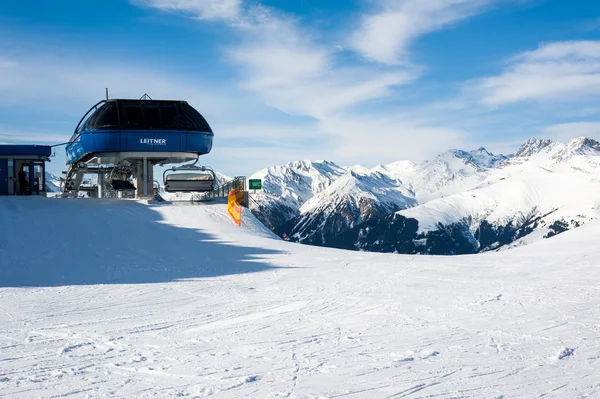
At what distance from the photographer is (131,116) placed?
137 ft

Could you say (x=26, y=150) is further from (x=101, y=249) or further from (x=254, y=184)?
(x=101, y=249)

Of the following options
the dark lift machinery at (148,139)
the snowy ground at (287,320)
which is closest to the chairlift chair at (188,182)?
the dark lift machinery at (148,139)

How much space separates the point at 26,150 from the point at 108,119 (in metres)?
6.84

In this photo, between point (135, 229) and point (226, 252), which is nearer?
point (226, 252)

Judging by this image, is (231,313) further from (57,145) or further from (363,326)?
(57,145)

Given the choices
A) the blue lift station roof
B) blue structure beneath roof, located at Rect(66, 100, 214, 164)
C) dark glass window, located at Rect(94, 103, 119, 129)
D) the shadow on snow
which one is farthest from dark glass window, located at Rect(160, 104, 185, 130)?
the shadow on snow

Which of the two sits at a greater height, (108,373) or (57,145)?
(57,145)

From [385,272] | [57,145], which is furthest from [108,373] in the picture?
[57,145]

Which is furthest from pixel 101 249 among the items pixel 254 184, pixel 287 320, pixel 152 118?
pixel 152 118

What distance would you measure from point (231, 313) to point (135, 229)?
16.1 meters

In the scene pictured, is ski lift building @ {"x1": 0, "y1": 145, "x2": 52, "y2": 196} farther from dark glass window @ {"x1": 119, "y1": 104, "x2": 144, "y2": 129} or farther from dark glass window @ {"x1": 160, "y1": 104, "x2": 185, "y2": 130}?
dark glass window @ {"x1": 160, "y1": 104, "x2": 185, "y2": 130}

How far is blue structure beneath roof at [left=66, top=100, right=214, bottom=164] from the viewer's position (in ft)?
136

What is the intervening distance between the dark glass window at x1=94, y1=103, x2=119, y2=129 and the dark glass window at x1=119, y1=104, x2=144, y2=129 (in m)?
0.39

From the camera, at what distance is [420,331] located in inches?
494
